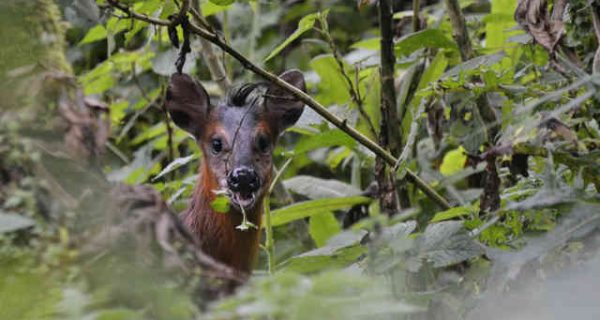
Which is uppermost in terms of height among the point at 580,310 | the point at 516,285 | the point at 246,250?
the point at 580,310

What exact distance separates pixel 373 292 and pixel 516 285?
1.30m

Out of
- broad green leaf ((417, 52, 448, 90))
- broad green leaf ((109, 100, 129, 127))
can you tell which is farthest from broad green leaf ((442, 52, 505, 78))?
broad green leaf ((109, 100, 129, 127))

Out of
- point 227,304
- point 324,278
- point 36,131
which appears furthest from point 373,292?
point 36,131

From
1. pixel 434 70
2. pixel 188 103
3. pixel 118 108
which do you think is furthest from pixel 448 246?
pixel 118 108

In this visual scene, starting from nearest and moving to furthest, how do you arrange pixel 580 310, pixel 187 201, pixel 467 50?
pixel 580 310 → pixel 467 50 → pixel 187 201

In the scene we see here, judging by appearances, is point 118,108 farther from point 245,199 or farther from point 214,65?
point 245,199

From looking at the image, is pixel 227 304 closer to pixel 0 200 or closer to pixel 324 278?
pixel 324 278

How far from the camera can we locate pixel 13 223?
268 cm

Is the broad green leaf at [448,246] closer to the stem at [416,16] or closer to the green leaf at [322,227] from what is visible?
the green leaf at [322,227]

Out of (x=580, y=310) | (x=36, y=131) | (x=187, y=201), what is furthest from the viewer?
(x=187, y=201)

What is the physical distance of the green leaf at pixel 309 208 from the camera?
16.3 ft

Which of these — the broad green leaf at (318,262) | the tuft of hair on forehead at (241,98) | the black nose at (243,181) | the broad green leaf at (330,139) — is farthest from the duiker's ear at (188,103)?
the broad green leaf at (318,262)

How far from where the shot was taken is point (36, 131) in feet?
9.72

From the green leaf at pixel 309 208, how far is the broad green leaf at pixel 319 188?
0.32 metres
